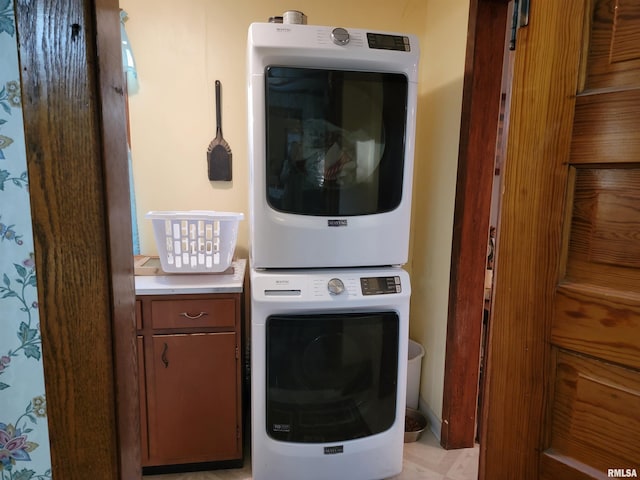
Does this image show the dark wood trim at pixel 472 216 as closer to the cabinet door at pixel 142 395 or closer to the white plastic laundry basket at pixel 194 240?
the white plastic laundry basket at pixel 194 240

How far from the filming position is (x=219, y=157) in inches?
83.2

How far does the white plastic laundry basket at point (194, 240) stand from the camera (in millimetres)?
1647

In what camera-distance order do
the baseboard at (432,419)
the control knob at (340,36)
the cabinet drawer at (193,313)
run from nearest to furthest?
the control knob at (340,36), the cabinet drawer at (193,313), the baseboard at (432,419)

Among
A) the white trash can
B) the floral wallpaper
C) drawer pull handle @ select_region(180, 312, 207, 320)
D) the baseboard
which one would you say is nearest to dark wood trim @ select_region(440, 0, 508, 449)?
the baseboard

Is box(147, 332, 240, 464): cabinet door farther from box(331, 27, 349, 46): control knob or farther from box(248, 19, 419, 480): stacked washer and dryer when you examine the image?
box(331, 27, 349, 46): control knob

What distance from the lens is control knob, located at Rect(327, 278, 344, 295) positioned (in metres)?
1.48

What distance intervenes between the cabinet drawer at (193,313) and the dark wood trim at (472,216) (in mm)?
1046

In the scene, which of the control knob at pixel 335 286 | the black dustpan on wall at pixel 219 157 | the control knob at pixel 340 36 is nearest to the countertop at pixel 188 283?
the control knob at pixel 335 286

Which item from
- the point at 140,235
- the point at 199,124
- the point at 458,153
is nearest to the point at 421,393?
the point at 458,153

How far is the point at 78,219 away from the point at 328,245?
998 millimetres

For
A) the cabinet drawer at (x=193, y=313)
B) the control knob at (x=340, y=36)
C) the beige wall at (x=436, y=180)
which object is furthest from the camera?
the beige wall at (x=436, y=180)

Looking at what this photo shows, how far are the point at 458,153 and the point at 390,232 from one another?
58cm

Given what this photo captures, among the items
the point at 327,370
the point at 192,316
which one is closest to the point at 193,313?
the point at 192,316

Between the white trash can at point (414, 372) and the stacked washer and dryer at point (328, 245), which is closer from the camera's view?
the stacked washer and dryer at point (328, 245)
